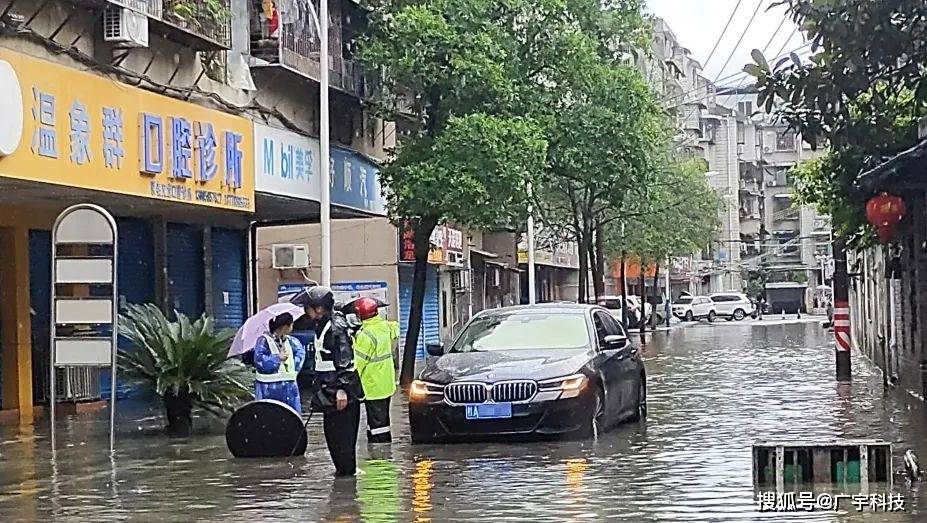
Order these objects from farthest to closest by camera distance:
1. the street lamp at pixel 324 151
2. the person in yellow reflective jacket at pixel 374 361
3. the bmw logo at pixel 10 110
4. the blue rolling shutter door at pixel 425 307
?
the blue rolling shutter door at pixel 425 307, the street lamp at pixel 324 151, the bmw logo at pixel 10 110, the person in yellow reflective jacket at pixel 374 361

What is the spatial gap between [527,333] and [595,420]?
4.54 feet

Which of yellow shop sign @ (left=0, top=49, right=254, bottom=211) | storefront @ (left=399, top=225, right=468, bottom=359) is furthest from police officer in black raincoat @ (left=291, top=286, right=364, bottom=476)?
storefront @ (left=399, top=225, right=468, bottom=359)

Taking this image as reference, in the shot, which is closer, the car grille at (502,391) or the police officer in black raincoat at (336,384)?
the police officer in black raincoat at (336,384)

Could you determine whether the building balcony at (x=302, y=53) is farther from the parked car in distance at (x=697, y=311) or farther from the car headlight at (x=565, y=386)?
the parked car in distance at (x=697, y=311)

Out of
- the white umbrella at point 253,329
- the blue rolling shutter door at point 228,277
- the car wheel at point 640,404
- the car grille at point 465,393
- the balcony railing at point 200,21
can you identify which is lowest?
the car wheel at point 640,404

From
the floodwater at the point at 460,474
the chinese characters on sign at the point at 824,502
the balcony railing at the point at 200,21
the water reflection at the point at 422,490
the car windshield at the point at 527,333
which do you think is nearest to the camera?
the chinese characters on sign at the point at 824,502

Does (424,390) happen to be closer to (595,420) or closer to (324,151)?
(595,420)

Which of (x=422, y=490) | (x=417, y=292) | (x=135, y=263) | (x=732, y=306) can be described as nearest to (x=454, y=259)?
(x=417, y=292)

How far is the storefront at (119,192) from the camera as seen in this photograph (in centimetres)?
1570

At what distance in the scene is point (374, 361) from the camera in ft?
48.6

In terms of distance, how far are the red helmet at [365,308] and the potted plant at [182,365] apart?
3.55 meters

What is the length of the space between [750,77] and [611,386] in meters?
3.85

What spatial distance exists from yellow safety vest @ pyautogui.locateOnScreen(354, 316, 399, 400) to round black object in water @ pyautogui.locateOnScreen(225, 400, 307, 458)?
2.71ft

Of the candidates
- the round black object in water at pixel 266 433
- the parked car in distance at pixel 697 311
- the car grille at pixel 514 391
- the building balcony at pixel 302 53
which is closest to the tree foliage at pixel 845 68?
the car grille at pixel 514 391
